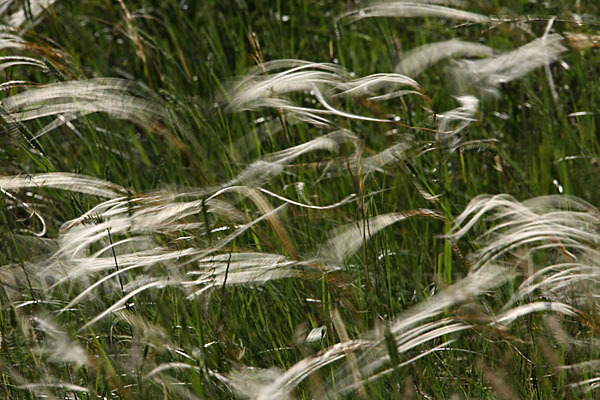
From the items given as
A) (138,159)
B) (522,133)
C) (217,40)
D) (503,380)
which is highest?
(217,40)

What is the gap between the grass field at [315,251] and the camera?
1037 millimetres

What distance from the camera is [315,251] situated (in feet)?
4.49

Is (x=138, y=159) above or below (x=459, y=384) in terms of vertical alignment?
above

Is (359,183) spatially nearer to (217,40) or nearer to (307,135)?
(307,135)

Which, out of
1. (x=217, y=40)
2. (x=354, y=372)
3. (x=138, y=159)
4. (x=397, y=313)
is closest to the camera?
(x=354, y=372)

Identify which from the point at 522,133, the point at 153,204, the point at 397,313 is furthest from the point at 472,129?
the point at 153,204

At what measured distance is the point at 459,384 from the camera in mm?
1097

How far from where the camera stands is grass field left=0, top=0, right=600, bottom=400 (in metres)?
1.04

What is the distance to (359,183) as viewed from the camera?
1.05 meters

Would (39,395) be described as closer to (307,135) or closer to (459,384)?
(459,384)

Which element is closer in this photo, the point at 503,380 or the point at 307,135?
the point at 503,380

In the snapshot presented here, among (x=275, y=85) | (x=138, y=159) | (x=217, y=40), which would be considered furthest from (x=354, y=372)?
(x=217, y=40)

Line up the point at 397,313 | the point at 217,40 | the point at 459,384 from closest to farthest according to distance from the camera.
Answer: the point at 459,384
the point at 397,313
the point at 217,40

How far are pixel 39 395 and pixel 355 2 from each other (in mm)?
1601
